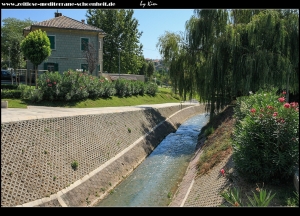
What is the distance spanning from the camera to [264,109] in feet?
31.7

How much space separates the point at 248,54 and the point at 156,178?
10390 mm

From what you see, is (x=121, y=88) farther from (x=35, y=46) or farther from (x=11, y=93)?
(x=11, y=93)

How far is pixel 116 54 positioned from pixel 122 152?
29.9 metres

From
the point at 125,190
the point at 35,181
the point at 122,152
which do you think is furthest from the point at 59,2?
the point at 122,152

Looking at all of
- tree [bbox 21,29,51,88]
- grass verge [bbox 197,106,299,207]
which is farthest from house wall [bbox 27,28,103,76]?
grass verge [bbox 197,106,299,207]

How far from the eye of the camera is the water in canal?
12.2 metres

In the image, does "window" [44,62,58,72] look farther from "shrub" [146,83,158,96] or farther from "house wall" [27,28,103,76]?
"shrub" [146,83,158,96]

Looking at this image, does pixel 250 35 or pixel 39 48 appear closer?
pixel 250 35

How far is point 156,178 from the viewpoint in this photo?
1496cm

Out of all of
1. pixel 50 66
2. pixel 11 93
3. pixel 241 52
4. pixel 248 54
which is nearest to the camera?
pixel 248 54

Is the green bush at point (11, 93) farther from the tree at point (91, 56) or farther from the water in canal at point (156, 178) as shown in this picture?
the water in canal at point (156, 178)

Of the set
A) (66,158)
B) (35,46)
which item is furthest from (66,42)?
(66,158)
